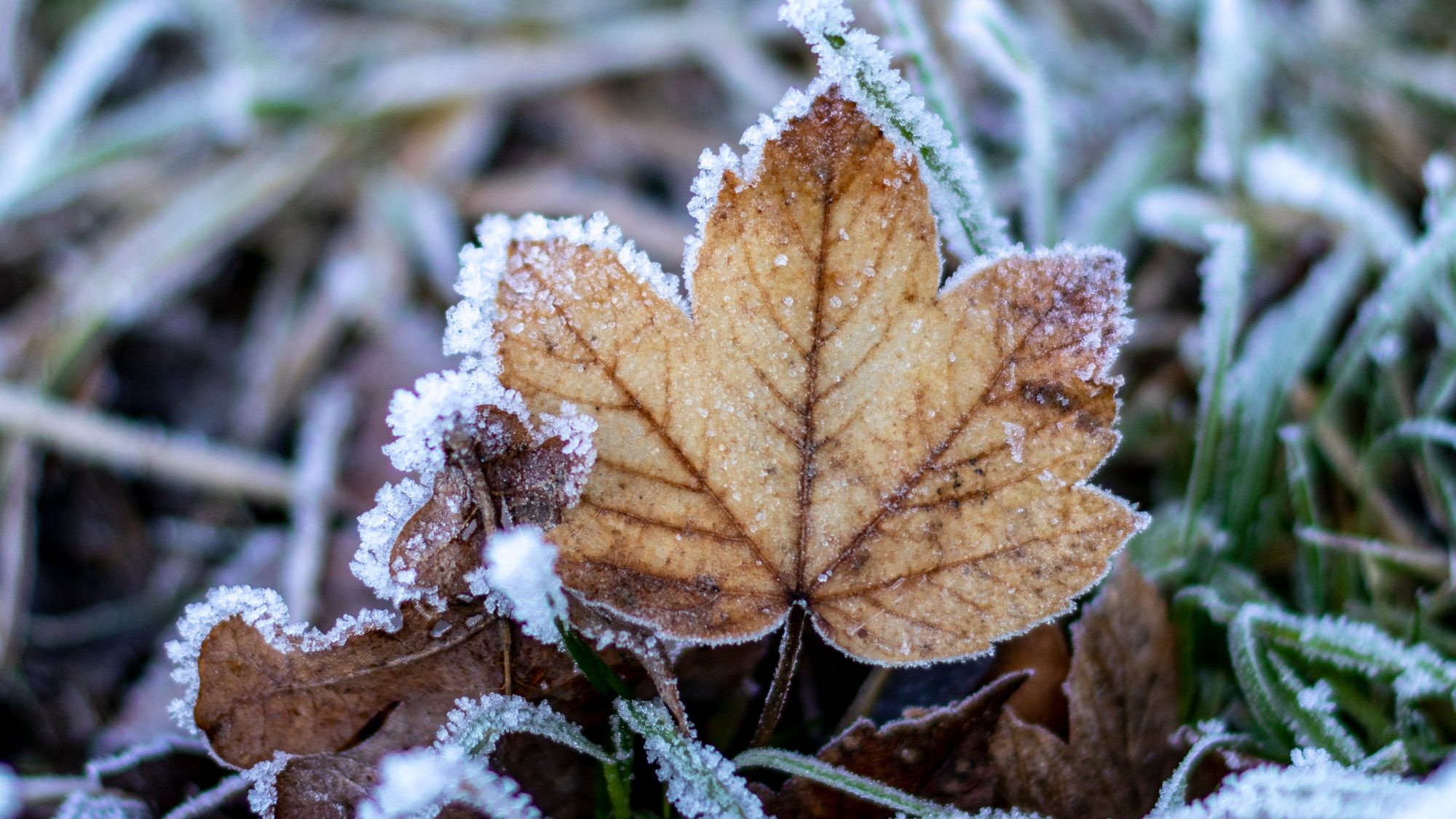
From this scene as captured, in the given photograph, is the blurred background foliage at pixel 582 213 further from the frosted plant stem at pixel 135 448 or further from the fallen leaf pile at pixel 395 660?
the fallen leaf pile at pixel 395 660

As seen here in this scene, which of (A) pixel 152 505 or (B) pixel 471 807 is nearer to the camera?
(B) pixel 471 807

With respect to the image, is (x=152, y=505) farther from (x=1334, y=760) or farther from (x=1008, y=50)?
(x=1334, y=760)

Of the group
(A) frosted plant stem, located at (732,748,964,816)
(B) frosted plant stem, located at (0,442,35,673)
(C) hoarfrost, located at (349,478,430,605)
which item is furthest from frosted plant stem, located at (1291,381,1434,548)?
(B) frosted plant stem, located at (0,442,35,673)

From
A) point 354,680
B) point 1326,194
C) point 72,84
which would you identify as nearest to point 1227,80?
point 1326,194

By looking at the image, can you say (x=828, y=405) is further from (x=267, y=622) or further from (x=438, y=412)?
(x=267, y=622)

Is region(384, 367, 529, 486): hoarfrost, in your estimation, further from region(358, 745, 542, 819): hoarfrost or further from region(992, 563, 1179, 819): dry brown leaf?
region(992, 563, 1179, 819): dry brown leaf

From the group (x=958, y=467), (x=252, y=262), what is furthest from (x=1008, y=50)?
(x=252, y=262)
